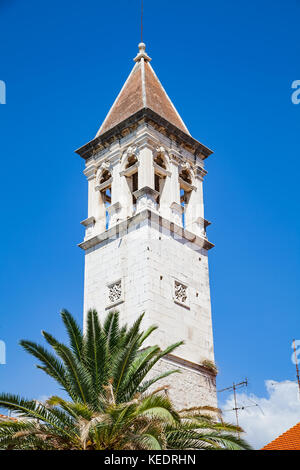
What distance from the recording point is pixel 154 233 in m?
26.7

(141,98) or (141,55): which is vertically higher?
(141,55)

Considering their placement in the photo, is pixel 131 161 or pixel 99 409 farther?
pixel 131 161

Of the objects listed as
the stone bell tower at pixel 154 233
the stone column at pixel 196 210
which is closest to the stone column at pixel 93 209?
the stone bell tower at pixel 154 233

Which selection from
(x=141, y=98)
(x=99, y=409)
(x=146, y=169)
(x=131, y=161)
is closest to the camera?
(x=99, y=409)

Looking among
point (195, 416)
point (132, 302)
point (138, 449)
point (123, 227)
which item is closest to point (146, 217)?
point (123, 227)

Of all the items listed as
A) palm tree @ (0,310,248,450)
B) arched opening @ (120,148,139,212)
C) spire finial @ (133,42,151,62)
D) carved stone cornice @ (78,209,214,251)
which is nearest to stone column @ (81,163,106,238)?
carved stone cornice @ (78,209,214,251)

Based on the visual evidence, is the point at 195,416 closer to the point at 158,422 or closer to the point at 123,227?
the point at 158,422

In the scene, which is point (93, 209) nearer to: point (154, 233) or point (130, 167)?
point (130, 167)

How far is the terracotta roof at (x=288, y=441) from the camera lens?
20.9m

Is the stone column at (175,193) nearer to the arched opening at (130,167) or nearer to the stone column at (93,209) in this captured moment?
the arched opening at (130,167)

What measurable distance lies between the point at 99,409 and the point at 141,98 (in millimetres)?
16831

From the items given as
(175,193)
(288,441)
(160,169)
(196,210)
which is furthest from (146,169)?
(288,441)

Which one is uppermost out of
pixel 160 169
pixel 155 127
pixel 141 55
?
pixel 141 55
